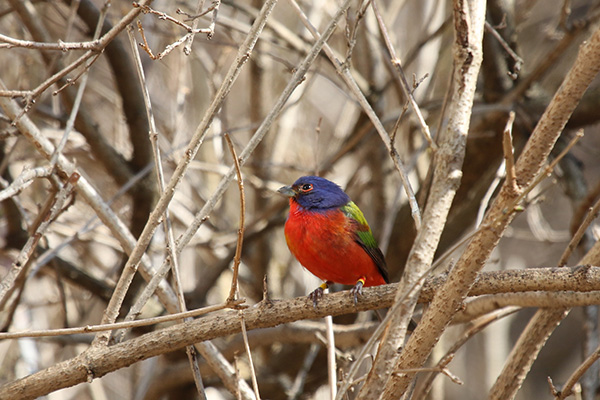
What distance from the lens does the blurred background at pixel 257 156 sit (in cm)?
534

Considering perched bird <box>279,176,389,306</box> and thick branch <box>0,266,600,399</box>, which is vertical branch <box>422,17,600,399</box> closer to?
thick branch <box>0,266,600,399</box>

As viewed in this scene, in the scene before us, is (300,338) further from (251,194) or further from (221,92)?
(251,194)

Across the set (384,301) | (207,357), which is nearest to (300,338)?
(207,357)

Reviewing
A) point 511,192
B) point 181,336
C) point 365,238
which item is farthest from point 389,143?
point 365,238

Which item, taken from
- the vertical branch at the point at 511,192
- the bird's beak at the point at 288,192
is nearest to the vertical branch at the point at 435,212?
the vertical branch at the point at 511,192

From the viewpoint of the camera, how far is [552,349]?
38.7 ft

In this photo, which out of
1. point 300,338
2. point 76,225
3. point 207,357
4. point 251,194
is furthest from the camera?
point 251,194

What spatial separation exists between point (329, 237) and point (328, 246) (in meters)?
0.08

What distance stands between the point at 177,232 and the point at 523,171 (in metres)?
5.38

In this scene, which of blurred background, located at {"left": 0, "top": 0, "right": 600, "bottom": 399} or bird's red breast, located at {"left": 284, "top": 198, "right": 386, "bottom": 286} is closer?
bird's red breast, located at {"left": 284, "top": 198, "right": 386, "bottom": 286}

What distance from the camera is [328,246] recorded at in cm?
444

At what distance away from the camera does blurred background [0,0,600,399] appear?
534cm

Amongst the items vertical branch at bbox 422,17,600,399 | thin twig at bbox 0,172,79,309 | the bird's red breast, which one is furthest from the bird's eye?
vertical branch at bbox 422,17,600,399

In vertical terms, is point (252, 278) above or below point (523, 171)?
above
